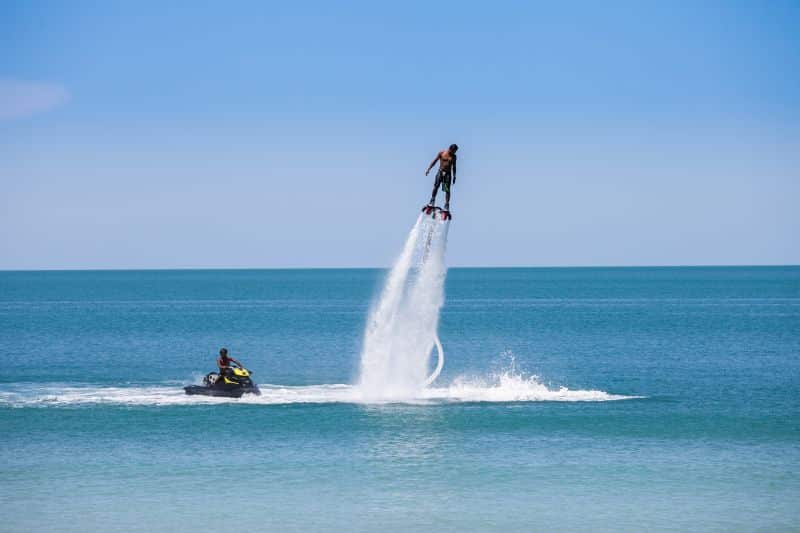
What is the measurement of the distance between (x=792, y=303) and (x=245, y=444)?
14285 cm

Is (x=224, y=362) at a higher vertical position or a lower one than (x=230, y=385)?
higher

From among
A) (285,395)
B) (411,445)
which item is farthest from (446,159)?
(285,395)

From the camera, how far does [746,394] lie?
175 ft

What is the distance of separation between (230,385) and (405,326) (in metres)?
9.40

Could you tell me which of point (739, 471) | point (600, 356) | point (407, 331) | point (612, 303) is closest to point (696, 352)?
point (600, 356)

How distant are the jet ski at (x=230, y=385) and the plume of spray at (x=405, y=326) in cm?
590

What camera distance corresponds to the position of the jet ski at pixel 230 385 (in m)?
48.8

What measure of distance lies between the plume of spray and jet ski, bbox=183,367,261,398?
5904 mm

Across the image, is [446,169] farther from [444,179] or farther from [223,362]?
[223,362]

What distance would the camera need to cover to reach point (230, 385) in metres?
48.8

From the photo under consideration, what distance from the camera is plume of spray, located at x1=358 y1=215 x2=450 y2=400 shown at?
4581cm

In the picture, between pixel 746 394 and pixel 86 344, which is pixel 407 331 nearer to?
pixel 746 394

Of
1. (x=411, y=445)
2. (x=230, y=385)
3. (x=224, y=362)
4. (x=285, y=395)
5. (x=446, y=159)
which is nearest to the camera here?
(x=446, y=159)

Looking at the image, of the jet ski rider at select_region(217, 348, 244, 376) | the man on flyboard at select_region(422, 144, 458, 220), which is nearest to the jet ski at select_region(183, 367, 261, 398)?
the jet ski rider at select_region(217, 348, 244, 376)
